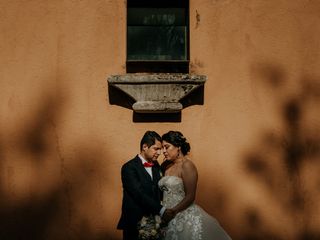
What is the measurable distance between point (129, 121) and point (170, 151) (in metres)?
0.69

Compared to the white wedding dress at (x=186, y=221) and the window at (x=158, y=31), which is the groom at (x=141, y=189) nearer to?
the white wedding dress at (x=186, y=221)

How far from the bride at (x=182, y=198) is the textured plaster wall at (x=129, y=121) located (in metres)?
0.43

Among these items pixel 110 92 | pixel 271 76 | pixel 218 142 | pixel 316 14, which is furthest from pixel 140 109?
pixel 316 14

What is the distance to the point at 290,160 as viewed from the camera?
715 cm

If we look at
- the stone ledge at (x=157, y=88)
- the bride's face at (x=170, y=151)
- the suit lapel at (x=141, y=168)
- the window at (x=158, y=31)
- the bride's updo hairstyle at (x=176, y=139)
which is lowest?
the suit lapel at (x=141, y=168)

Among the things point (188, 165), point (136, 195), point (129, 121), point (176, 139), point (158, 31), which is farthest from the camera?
point (158, 31)

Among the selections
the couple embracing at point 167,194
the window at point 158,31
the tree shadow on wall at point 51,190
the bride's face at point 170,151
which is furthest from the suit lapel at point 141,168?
the window at point 158,31

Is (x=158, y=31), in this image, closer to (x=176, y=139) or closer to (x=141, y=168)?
(x=176, y=139)

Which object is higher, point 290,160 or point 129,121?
point 129,121

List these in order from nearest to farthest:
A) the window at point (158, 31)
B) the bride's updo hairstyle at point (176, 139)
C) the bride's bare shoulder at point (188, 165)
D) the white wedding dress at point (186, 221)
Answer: the white wedding dress at point (186, 221), the bride's bare shoulder at point (188, 165), the bride's updo hairstyle at point (176, 139), the window at point (158, 31)

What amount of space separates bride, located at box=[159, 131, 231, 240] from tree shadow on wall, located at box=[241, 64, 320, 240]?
777mm

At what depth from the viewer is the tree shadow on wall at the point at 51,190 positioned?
6965 millimetres

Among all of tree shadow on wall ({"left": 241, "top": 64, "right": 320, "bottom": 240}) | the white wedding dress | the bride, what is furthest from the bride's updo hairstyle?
tree shadow on wall ({"left": 241, "top": 64, "right": 320, "bottom": 240})

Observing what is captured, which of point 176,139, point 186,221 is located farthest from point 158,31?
point 186,221
